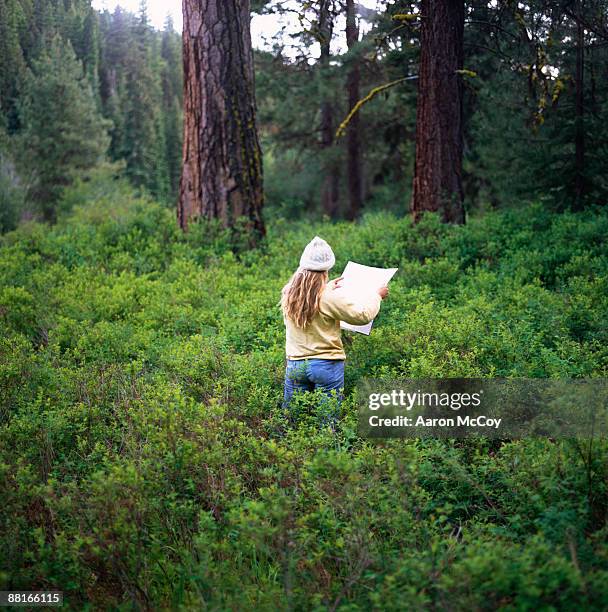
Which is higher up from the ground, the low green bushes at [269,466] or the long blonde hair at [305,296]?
the long blonde hair at [305,296]

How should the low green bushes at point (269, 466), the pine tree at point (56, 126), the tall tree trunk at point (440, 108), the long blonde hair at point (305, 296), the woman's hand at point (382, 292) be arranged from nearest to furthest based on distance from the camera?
1. the low green bushes at point (269, 466)
2. the long blonde hair at point (305, 296)
3. the woman's hand at point (382, 292)
4. the tall tree trunk at point (440, 108)
5. the pine tree at point (56, 126)

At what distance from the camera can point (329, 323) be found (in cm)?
521

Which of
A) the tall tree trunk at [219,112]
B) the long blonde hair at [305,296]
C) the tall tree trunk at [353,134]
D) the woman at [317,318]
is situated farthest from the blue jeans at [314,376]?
the tall tree trunk at [353,134]

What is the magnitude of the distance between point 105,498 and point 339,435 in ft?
5.64

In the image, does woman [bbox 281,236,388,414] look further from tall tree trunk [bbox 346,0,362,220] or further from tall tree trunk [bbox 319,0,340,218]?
tall tree trunk [bbox 346,0,362,220]

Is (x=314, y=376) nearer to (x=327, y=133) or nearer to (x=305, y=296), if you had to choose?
(x=305, y=296)

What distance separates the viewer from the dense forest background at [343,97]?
10.8 metres

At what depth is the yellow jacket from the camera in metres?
5.09

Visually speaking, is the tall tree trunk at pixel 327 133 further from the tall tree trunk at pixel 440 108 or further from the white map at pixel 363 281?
the white map at pixel 363 281

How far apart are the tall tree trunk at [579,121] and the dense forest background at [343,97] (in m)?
0.02

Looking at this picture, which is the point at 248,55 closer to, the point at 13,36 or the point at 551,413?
the point at 13,36

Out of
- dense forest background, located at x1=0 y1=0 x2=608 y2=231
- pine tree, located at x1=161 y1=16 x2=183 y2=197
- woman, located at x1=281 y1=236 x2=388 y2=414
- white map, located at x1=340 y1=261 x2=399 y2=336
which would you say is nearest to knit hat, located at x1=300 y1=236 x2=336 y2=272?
woman, located at x1=281 y1=236 x2=388 y2=414

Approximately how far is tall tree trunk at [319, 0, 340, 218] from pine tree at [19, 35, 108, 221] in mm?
6121

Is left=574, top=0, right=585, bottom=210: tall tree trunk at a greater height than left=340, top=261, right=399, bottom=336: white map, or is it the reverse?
left=574, top=0, right=585, bottom=210: tall tree trunk
